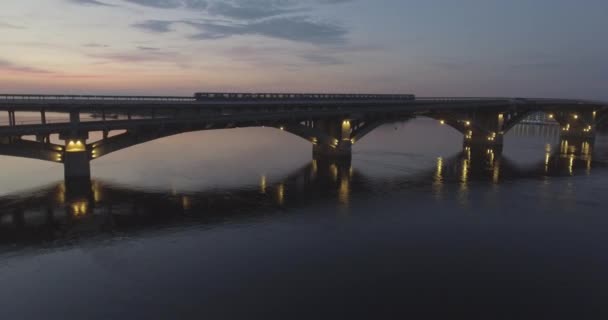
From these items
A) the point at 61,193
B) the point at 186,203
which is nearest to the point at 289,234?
the point at 186,203

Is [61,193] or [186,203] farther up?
[61,193]

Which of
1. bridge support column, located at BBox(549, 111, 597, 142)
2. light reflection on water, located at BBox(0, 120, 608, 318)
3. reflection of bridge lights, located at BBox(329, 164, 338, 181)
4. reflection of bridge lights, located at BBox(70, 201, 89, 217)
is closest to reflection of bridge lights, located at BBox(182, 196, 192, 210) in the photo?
light reflection on water, located at BBox(0, 120, 608, 318)

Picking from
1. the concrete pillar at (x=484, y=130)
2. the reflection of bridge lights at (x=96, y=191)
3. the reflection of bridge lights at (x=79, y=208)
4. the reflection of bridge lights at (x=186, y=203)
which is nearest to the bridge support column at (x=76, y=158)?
the reflection of bridge lights at (x=96, y=191)

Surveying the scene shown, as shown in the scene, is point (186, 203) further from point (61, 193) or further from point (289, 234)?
point (289, 234)

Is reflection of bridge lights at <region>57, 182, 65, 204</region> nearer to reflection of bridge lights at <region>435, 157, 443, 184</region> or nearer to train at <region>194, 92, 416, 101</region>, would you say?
train at <region>194, 92, 416, 101</region>

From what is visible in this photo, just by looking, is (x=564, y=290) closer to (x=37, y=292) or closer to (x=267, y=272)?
(x=267, y=272)

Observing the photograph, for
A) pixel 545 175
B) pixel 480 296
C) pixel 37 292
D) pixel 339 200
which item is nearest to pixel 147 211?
pixel 37 292
